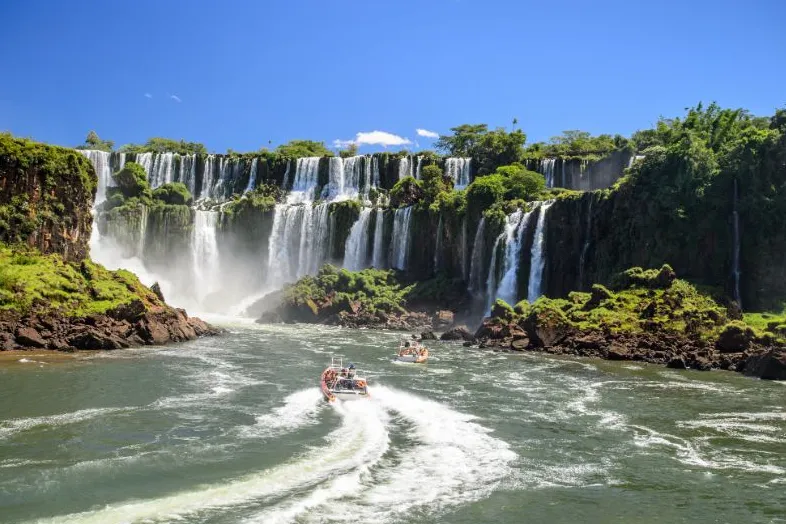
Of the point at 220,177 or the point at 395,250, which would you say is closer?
the point at 395,250

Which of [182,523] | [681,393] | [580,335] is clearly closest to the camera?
[182,523]

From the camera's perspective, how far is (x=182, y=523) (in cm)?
1511

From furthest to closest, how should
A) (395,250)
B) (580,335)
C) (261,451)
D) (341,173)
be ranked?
1. (341,173)
2. (395,250)
3. (580,335)
4. (261,451)

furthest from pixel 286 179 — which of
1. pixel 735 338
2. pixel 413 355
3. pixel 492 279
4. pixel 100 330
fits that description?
pixel 735 338

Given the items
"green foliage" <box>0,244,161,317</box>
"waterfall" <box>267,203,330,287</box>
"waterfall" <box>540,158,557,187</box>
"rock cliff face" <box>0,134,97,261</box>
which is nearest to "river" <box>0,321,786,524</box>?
"green foliage" <box>0,244,161,317</box>

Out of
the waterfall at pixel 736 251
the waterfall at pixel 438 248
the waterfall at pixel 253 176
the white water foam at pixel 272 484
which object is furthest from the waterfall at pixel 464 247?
the white water foam at pixel 272 484

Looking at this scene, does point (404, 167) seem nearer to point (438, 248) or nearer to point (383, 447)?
point (438, 248)

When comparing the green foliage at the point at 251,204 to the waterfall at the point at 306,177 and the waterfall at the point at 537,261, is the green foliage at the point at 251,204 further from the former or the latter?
the waterfall at the point at 537,261

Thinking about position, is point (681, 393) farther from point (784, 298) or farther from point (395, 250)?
point (395, 250)

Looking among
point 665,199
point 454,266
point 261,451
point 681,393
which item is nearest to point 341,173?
point 454,266

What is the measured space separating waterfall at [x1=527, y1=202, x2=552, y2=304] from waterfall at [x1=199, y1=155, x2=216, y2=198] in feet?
177

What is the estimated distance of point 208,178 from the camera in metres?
98.8

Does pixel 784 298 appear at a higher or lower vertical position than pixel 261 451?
higher

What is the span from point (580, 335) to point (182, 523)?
124 ft
